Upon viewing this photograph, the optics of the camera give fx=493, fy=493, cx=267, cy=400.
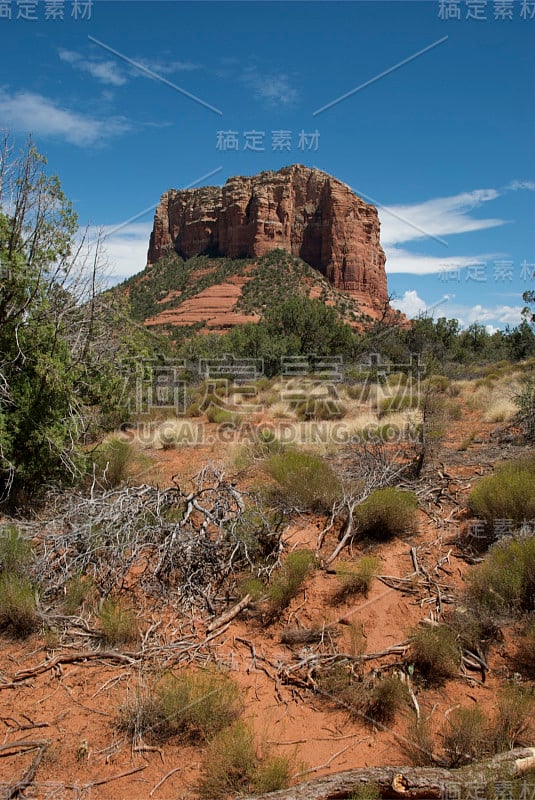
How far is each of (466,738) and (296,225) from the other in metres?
88.1

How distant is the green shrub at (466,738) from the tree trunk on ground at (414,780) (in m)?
0.27

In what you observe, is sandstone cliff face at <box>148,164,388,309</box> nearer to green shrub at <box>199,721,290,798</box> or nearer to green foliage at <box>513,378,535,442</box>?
green foliage at <box>513,378,535,442</box>

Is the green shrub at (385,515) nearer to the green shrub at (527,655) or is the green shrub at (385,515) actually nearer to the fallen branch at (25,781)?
the green shrub at (527,655)

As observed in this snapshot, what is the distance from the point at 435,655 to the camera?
3.44 meters

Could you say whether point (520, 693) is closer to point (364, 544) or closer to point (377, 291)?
point (364, 544)

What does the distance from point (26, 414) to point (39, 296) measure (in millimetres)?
1429

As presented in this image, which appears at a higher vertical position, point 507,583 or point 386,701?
point 507,583

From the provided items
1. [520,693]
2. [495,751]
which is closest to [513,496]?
[520,693]

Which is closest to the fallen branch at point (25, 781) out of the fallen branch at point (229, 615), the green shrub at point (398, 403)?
the fallen branch at point (229, 615)

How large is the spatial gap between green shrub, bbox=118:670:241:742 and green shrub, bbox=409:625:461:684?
131 cm

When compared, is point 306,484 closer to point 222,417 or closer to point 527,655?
point 527,655

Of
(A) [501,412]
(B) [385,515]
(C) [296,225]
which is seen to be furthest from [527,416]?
(C) [296,225]

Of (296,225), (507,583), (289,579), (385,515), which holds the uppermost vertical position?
(296,225)

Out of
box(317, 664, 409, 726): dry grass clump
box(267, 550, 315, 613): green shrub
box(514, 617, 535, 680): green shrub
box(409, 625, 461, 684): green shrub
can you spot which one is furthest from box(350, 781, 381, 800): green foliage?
box(267, 550, 315, 613): green shrub
